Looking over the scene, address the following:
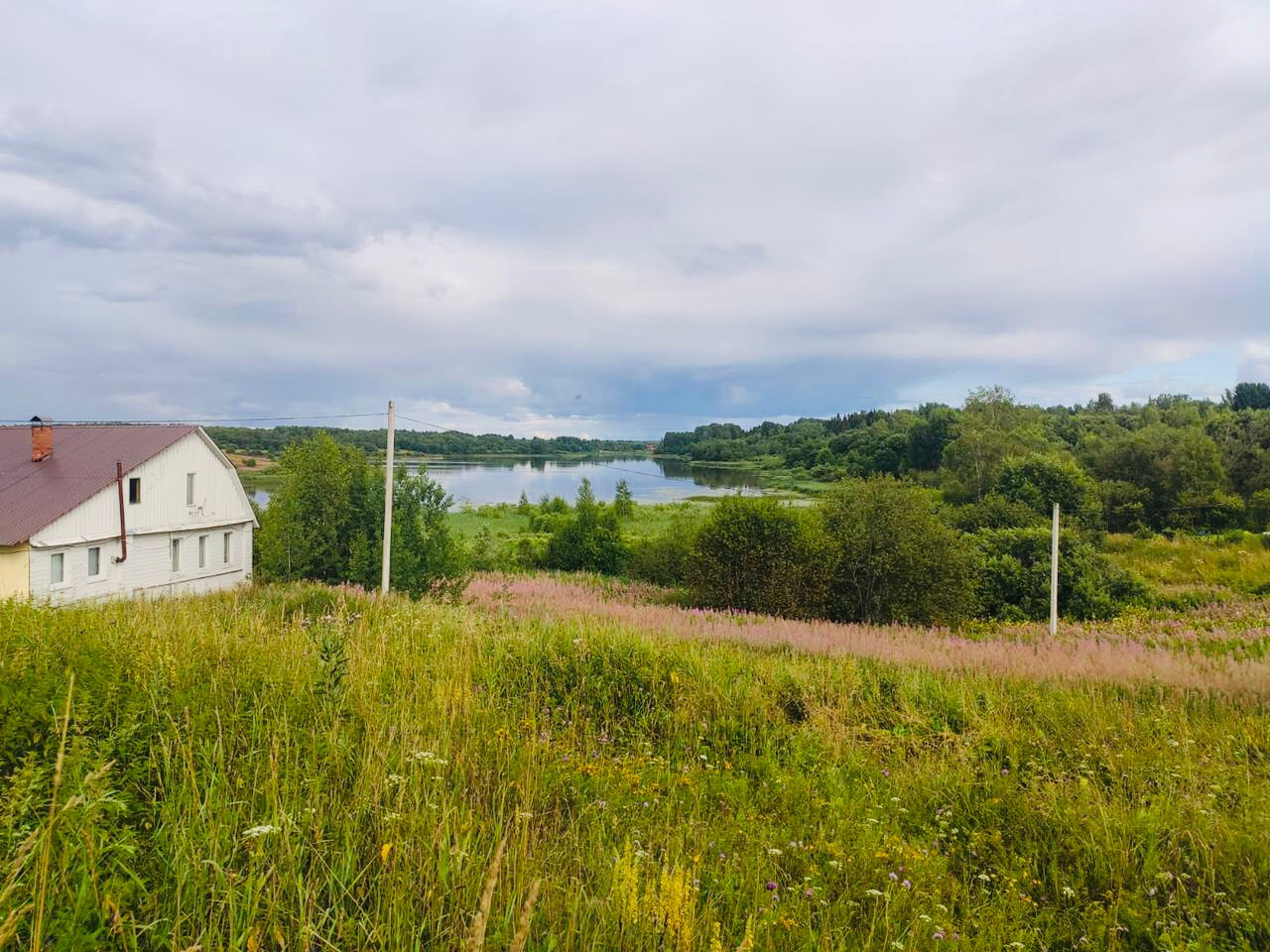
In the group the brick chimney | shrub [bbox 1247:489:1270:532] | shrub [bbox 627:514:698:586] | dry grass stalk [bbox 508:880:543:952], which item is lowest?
shrub [bbox 627:514:698:586]

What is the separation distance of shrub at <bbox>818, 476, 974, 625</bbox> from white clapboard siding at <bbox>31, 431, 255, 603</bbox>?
910 inches

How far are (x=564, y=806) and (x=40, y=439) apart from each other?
117ft

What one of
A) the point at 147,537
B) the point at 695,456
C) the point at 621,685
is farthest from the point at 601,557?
the point at 695,456

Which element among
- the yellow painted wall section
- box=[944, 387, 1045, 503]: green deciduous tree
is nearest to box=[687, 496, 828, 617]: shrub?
the yellow painted wall section

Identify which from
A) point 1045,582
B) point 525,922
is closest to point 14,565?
point 525,922

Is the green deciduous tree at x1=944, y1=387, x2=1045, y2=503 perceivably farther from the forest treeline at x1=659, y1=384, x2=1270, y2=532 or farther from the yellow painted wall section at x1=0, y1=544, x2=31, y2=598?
the yellow painted wall section at x1=0, y1=544, x2=31, y2=598

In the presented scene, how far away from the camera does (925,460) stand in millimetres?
85000

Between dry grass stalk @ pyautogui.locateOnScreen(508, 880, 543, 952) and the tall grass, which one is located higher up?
dry grass stalk @ pyautogui.locateOnScreen(508, 880, 543, 952)

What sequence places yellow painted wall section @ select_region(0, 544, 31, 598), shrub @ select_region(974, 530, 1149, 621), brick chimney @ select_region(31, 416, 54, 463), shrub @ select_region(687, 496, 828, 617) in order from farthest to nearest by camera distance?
brick chimney @ select_region(31, 416, 54, 463), yellow painted wall section @ select_region(0, 544, 31, 598), shrub @ select_region(974, 530, 1149, 621), shrub @ select_region(687, 496, 828, 617)

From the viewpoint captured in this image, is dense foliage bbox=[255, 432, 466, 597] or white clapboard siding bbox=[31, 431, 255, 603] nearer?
dense foliage bbox=[255, 432, 466, 597]

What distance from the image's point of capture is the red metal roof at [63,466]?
2448 centimetres

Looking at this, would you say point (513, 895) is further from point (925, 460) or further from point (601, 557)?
point (925, 460)

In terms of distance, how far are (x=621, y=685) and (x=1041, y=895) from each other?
3.72 m

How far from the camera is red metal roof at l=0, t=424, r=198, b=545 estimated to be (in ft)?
80.3
